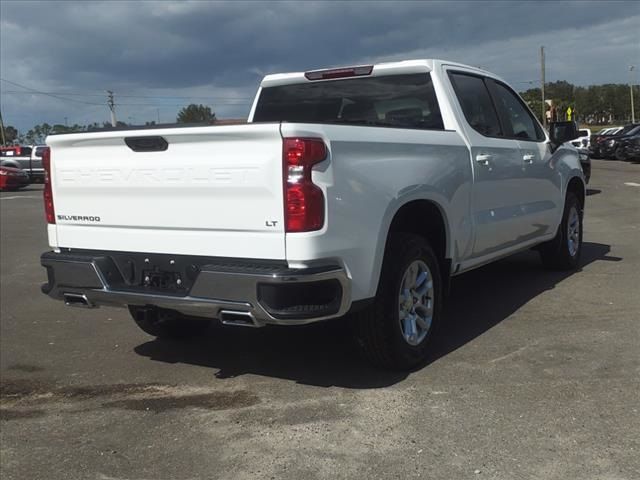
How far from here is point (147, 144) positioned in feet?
13.0

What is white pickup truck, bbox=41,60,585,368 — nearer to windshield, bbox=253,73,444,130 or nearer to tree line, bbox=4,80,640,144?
windshield, bbox=253,73,444,130

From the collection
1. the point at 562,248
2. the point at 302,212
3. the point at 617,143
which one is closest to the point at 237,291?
the point at 302,212

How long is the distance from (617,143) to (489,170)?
28.0 metres

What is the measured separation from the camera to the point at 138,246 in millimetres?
4098

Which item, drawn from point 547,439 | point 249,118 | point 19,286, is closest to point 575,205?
point 249,118

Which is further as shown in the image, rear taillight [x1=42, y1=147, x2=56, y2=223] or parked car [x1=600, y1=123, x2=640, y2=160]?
parked car [x1=600, y1=123, x2=640, y2=160]

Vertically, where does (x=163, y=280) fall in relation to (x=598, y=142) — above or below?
below

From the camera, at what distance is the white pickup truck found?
357 centimetres

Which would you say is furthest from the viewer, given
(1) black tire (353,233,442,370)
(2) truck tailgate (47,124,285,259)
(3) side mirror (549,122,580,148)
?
(3) side mirror (549,122,580,148)

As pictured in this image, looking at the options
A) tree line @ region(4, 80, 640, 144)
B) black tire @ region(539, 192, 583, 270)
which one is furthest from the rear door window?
tree line @ region(4, 80, 640, 144)

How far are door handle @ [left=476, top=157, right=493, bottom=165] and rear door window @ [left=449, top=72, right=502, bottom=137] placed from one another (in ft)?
0.73

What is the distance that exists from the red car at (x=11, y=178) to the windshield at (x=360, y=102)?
74.8 feet

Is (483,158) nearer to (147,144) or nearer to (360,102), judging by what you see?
(360,102)

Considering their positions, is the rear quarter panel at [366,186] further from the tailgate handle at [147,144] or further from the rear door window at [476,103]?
the tailgate handle at [147,144]
